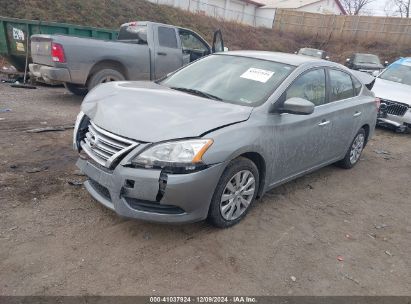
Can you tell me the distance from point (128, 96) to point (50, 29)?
6966mm

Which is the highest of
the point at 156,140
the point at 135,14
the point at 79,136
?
the point at 135,14

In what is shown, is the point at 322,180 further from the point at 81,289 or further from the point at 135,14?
the point at 135,14

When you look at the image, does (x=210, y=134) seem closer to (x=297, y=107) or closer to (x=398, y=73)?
(x=297, y=107)

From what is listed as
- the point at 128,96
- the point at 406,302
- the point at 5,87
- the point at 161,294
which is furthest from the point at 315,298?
the point at 5,87

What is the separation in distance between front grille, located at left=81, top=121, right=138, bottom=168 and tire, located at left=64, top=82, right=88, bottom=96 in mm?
5036

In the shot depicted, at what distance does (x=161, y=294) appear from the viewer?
273 cm

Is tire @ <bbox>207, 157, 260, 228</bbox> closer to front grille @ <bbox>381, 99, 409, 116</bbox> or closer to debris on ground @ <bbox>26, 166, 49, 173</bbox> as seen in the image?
debris on ground @ <bbox>26, 166, 49, 173</bbox>

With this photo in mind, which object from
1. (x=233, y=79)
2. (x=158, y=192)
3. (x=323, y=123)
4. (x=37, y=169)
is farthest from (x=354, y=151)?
(x=37, y=169)

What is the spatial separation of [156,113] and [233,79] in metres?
1.23

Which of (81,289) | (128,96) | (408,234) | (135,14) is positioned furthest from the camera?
(135,14)

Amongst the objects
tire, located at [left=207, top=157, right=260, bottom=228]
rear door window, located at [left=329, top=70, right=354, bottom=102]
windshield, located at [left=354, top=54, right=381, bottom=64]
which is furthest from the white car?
windshield, located at [left=354, top=54, right=381, bottom=64]

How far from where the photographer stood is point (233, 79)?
4180mm

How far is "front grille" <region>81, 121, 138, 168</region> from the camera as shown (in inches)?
122

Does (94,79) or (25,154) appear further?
(94,79)
